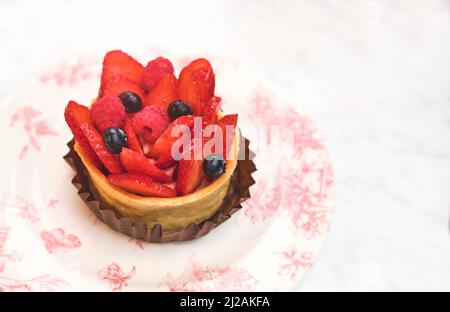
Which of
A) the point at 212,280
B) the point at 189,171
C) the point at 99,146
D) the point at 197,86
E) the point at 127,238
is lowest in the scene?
the point at 212,280

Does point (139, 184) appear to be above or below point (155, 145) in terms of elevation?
below

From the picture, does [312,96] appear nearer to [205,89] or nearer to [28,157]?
[205,89]

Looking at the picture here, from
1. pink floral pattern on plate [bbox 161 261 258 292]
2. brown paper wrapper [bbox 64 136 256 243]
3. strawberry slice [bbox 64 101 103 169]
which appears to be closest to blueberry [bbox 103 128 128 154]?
strawberry slice [bbox 64 101 103 169]

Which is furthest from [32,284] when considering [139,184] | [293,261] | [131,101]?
[293,261]

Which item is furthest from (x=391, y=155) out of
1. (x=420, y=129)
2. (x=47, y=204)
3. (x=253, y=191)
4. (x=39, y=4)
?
(x=39, y=4)

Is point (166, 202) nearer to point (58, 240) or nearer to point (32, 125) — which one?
point (58, 240)

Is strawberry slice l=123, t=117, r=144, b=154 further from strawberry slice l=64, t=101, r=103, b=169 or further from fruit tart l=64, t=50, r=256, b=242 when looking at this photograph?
strawberry slice l=64, t=101, r=103, b=169

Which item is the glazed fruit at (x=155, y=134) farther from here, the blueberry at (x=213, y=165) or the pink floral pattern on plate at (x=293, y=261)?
the pink floral pattern on plate at (x=293, y=261)

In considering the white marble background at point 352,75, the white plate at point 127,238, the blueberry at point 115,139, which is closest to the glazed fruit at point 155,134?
Answer: the blueberry at point 115,139
